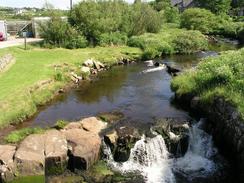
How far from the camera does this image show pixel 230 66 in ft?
90.4

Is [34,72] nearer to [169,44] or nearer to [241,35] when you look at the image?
[169,44]

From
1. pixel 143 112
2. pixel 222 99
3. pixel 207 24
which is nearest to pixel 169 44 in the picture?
pixel 207 24

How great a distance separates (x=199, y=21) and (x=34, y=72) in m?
52.8

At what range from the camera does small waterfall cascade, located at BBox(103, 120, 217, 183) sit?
840 inches

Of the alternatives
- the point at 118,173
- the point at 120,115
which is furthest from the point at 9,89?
the point at 118,173

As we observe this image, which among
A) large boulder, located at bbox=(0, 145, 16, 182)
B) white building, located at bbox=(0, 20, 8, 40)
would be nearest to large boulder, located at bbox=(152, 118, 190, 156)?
large boulder, located at bbox=(0, 145, 16, 182)

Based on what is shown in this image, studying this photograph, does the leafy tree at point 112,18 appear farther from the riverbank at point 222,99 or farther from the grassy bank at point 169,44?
the riverbank at point 222,99

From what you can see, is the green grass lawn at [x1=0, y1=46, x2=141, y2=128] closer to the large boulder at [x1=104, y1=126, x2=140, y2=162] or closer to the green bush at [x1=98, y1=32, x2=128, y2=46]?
the green bush at [x1=98, y1=32, x2=128, y2=46]

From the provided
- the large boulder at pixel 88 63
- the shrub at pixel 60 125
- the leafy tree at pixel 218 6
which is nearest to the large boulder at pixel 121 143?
the shrub at pixel 60 125

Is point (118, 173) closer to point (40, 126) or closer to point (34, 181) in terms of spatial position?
point (34, 181)

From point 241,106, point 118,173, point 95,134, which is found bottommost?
point 118,173

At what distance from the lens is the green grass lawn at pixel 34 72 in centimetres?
2738

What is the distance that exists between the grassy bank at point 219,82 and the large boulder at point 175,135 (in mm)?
3151

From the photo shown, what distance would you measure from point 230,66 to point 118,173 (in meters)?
12.4
